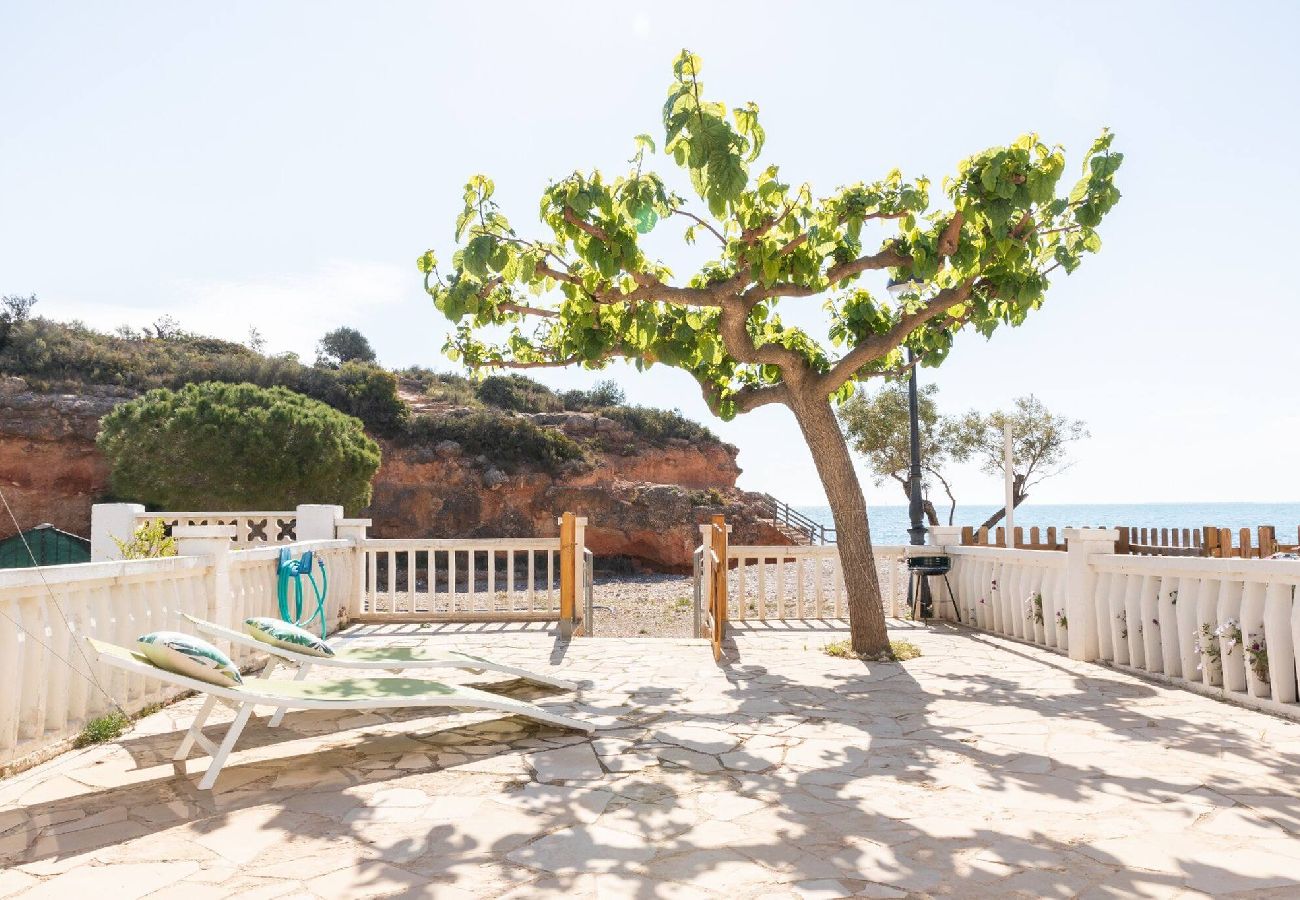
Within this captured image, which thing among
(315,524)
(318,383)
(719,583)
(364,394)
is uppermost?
(318,383)

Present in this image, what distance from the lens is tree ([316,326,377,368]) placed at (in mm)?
39156

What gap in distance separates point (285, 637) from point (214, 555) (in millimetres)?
1547

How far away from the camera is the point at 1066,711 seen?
5.09 metres

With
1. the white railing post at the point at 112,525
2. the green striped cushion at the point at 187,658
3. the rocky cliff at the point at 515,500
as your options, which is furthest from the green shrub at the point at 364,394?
the green striped cushion at the point at 187,658

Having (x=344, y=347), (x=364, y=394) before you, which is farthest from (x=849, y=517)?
(x=344, y=347)

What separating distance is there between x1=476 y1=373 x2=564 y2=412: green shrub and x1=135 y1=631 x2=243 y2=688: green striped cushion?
3026cm

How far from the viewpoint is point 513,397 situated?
35.2 meters

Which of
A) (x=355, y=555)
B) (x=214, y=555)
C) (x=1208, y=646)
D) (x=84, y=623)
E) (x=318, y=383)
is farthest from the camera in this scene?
(x=318, y=383)

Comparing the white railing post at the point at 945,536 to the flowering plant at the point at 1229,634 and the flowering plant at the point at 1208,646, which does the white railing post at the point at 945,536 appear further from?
the flowering plant at the point at 1229,634

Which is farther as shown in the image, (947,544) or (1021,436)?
(1021,436)

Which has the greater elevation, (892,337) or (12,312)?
(12,312)

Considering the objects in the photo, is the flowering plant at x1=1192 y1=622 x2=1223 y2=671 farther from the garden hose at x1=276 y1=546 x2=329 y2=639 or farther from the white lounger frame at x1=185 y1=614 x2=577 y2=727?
the garden hose at x1=276 y1=546 x2=329 y2=639

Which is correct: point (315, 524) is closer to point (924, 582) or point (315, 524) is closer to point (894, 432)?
point (924, 582)

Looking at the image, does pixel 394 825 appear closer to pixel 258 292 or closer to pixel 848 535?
pixel 848 535
